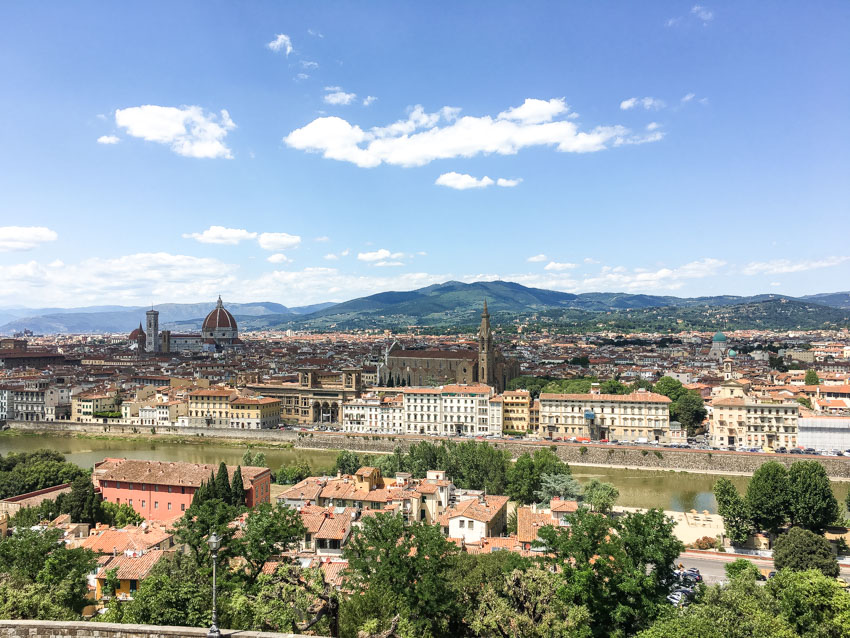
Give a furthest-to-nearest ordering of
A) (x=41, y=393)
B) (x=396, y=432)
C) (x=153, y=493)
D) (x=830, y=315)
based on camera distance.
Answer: (x=830, y=315)
(x=41, y=393)
(x=396, y=432)
(x=153, y=493)

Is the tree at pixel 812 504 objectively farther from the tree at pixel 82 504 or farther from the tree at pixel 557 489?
the tree at pixel 82 504

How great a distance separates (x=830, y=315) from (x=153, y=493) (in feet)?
727

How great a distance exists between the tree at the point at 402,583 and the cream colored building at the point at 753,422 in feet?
101

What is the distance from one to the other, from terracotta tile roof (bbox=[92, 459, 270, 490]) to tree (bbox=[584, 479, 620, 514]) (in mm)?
11674

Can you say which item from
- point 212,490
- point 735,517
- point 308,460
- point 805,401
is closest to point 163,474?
point 212,490

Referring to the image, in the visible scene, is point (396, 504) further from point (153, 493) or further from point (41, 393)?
point (41, 393)

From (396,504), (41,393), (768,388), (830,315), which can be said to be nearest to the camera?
(396,504)

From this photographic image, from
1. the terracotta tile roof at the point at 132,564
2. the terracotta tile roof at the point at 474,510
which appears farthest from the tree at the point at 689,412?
the terracotta tile roof at the point at 132,564

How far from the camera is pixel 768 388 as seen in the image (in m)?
46.3

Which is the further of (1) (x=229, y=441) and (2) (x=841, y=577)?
(1) (x=229, y=441)

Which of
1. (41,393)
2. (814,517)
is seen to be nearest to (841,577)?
(814,517)

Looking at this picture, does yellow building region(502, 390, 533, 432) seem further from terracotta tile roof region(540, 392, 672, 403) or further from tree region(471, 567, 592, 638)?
tree region(471, 567, 592, 638)

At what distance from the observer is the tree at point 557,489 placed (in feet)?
78.6

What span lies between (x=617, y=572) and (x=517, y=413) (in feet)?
107
